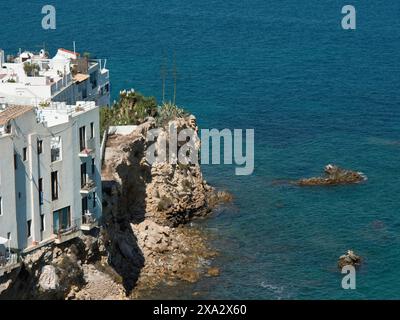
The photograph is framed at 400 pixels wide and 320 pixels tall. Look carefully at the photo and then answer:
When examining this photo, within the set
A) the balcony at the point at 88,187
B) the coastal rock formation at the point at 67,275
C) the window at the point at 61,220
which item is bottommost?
the coastal rock formation at the point at 67,275

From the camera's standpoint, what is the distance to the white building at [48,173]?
A: 5550cm

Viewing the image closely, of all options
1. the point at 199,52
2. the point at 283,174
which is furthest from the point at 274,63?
the point at 283,174

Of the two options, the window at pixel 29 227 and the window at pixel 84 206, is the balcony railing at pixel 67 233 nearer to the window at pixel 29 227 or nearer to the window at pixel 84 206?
the window at pixel 84 206

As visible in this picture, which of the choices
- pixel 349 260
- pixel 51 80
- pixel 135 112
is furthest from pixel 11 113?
pixel 349 260

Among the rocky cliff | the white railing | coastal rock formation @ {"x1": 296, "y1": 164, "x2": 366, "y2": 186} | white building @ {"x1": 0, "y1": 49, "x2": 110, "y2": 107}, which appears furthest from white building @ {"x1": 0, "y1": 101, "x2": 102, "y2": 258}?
coastal rock formation @ {"x1": 296, "y1": 164, "x2": 366, "y2": 186}

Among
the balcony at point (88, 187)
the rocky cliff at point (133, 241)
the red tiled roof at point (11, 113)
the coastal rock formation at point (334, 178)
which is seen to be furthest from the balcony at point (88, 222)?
the coastal rock formation at point (334, 178)

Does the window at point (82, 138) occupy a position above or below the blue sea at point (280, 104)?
above

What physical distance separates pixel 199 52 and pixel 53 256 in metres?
94.0

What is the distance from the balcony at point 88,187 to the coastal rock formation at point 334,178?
36.7 metres

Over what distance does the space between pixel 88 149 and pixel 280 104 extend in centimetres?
6559

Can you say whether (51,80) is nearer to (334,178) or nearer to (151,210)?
(151,210)

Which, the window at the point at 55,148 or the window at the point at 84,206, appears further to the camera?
the window at the point at 84,206

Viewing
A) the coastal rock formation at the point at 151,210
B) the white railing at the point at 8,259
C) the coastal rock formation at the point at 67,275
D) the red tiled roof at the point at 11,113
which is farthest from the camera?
the coastal rock formation at the point at 151,210

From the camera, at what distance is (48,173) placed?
59.1m
